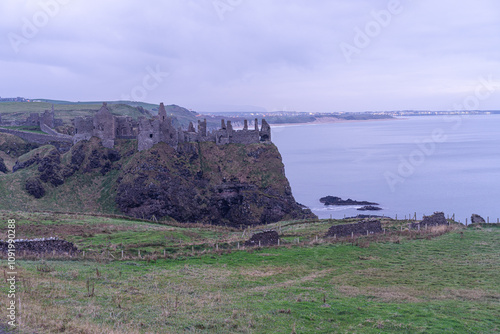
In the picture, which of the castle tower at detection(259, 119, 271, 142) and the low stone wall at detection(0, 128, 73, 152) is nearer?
the castle tower at detection(259, 119, 271, 142)

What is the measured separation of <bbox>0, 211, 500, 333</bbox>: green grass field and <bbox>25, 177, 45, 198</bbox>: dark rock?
90.2 feet

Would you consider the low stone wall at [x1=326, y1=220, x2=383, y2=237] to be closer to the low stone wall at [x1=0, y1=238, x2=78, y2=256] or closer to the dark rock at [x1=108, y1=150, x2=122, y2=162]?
the low stone wall at [x1=0, y1=238, x2=78, y2=256]

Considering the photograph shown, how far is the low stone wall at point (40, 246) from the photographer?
89.5ft

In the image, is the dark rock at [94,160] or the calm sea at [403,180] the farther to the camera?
the calm sea at [403,180]

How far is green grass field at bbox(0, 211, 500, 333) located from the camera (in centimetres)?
1658

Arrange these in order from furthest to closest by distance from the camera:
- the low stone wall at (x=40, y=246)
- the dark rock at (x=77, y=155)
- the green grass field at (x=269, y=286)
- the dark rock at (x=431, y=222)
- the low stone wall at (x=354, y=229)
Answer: the dark rock at (x=77, y=155), the dark rock at (x=431, y=222), the low stone wall at (x=354, y=229), the low stone wall at (x=40, y=246), the green grass field at (x=269, y=286)

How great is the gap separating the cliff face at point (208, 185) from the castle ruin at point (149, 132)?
1.66m

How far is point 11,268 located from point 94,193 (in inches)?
1882

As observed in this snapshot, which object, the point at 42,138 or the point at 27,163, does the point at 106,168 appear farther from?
the point at 42,138

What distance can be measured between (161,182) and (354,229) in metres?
35.9

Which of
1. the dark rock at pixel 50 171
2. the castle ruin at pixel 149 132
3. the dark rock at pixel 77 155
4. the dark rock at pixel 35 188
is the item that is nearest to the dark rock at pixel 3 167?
the dark rock at pixel 50 171

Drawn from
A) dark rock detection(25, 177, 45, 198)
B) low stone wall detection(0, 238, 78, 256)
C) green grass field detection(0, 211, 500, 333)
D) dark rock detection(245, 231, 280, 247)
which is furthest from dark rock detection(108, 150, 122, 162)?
low stone wall detection(0, 238, 78, 256)

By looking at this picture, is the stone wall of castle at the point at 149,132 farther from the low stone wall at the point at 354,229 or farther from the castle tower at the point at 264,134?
the low stone wall at the point at 354,229

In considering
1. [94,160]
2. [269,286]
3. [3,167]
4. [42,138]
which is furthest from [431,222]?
[42,138]
